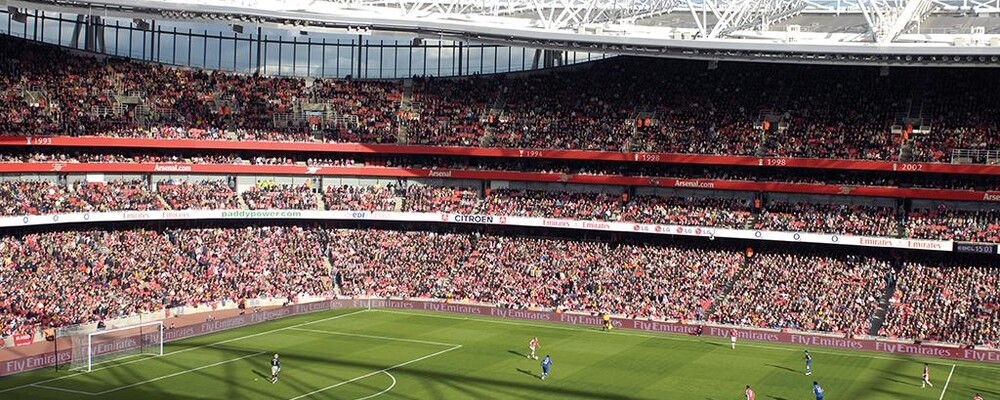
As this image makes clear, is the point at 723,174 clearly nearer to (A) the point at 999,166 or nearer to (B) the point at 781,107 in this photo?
(B) the point at 781,107

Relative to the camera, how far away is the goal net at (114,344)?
43969mm

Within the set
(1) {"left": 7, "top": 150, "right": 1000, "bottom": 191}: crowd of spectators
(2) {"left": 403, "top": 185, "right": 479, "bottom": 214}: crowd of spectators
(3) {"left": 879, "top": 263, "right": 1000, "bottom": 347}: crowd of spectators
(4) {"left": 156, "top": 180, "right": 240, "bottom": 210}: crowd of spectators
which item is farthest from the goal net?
(3) {"left": 879, "top": 263, "right": 1000, "bottom": 347}: crowd of spectators

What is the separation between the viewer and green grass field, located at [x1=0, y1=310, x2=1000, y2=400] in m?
40.4

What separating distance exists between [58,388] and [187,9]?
2688cm

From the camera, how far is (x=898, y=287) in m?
58.0

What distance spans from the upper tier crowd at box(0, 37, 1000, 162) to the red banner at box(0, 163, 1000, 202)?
200cm

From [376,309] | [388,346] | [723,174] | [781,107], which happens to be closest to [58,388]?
[388,346]

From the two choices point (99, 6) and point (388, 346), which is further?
point (99, 6)

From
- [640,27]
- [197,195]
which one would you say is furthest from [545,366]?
[197,195]

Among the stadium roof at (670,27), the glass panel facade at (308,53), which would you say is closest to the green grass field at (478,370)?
the stadium roof at (670,27)

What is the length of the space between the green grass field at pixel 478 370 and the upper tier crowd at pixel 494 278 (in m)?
4.76

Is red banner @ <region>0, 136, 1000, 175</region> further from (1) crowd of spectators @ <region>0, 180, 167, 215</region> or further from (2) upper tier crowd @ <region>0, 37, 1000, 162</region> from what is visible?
(1) crowd of spectators @ <region>0, 180, 167, 215</region>

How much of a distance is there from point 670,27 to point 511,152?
44.8 feet

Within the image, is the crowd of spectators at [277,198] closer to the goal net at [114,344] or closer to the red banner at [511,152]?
the red banner at [511,152]
